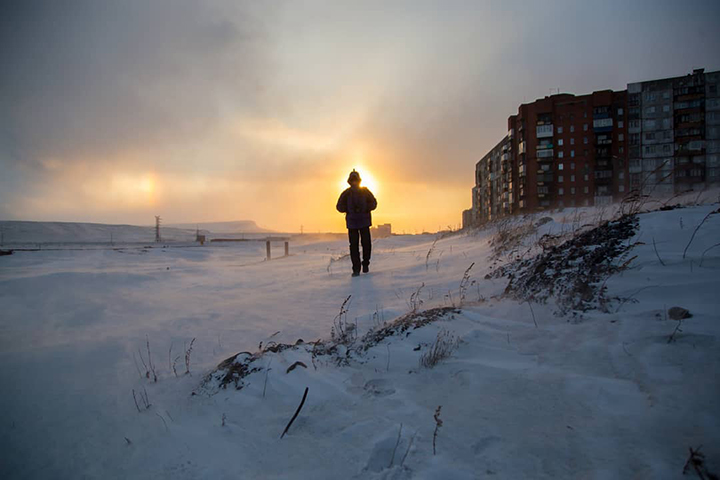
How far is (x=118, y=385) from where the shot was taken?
2.21 metres

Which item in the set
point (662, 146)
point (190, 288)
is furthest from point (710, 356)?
point (662, 146)

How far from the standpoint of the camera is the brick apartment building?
32875mm

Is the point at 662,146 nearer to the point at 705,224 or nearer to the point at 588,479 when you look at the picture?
the point at 705,224

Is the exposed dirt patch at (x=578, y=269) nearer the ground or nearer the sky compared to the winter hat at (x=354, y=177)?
nearer the ground

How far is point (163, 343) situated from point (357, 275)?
3.42 m

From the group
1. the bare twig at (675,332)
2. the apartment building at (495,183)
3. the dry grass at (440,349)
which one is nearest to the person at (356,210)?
the dry grass at (440,349)

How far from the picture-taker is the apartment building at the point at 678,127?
3253 cm

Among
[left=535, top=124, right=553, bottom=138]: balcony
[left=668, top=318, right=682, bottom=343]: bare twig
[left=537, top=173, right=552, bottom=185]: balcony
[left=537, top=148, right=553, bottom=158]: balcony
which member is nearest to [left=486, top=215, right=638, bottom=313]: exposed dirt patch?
[left=668, top=318, right=682, bottom=343]: bare twig

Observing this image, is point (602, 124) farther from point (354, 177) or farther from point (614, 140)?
point (354, 177)

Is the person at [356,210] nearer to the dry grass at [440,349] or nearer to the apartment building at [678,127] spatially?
the dry grass at [440,349]

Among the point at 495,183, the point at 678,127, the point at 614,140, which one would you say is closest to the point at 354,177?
the point at 614,140

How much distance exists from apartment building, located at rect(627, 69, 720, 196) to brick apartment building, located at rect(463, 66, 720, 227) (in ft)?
0.24

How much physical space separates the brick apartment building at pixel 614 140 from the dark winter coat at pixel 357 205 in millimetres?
32383

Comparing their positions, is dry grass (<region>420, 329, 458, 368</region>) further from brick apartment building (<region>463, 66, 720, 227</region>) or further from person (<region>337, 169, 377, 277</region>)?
brick apartment building (<region>463, 66, 720, 227</region>)
